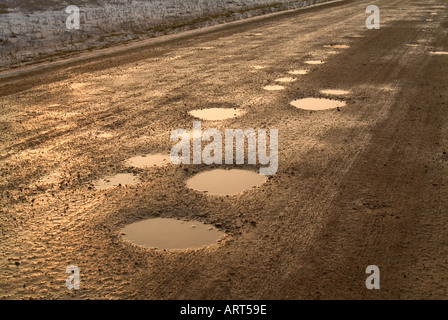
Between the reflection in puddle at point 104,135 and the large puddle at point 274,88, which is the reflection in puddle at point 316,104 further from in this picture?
the reflection in puddle at point 104,135

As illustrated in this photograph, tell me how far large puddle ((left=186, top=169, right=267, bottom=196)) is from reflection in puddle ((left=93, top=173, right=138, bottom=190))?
0.61m

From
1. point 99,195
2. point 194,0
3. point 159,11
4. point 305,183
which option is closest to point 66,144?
point 99,195

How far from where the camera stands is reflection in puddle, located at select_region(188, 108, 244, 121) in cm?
798

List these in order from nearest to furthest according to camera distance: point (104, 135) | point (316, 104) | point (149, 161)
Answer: point (149, 161) < point (104, 135) < point (316, 104)

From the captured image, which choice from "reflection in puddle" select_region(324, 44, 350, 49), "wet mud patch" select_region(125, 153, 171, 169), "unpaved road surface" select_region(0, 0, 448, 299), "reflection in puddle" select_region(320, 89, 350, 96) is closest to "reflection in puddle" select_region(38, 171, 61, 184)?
"unpaved road surface" select_region(0, 0, 448, 299)

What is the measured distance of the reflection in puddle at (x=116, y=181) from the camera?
5.56m

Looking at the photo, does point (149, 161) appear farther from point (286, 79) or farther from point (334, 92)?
point (286, 79)

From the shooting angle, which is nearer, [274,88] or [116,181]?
[116,181]

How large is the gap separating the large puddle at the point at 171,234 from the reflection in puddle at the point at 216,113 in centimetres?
340

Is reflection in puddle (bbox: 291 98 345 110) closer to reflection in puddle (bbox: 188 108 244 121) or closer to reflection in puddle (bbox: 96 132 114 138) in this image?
reflection in puddle (bbox: 188 108 244 121)

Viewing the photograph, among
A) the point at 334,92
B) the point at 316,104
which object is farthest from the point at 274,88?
the point at 316,104

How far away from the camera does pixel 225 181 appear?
18.5 ft

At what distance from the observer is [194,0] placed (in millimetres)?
30531

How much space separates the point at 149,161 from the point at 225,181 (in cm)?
108
